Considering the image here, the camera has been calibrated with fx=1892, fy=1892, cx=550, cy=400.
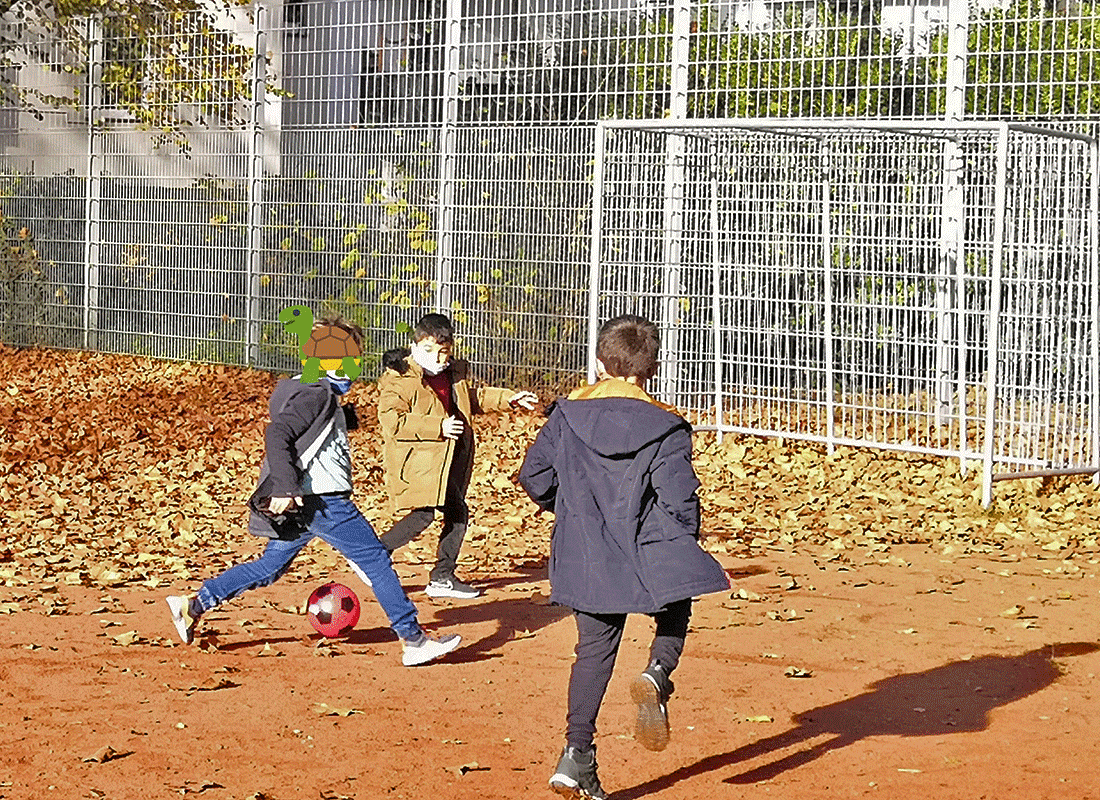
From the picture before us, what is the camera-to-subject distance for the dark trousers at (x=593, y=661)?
5.97 meters

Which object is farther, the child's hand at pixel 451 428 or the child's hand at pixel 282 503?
the child's hand at pixel 451 428

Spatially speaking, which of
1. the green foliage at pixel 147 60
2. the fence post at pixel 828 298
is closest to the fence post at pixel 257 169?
the green foliage at pixel 147 60

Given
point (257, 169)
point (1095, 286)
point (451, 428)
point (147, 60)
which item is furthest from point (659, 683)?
point (147, 60)

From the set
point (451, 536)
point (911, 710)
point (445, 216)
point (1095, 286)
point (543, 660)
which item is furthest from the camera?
point (445, 216)

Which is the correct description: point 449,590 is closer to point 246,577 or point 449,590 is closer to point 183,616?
point 246,577

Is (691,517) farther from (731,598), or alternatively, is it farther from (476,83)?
(476,83)

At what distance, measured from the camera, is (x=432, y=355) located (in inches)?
351

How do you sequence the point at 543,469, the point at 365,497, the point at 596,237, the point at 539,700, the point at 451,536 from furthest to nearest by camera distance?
the point at 596,237, the point at 365,497, the point at 451,536, the point at 539,700, the point at 543,469

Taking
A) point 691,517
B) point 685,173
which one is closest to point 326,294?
point 685,173

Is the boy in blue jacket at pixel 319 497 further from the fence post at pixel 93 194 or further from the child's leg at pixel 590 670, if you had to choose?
the fence post at pixel 93 194

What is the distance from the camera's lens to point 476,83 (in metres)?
17.0

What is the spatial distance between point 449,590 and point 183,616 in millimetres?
1668

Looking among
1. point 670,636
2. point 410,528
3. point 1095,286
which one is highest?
point 1095,286

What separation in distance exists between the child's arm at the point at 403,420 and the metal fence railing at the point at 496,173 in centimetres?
448
